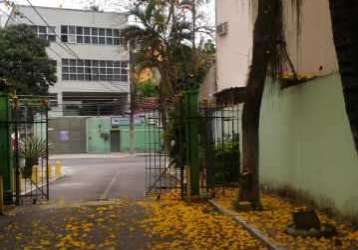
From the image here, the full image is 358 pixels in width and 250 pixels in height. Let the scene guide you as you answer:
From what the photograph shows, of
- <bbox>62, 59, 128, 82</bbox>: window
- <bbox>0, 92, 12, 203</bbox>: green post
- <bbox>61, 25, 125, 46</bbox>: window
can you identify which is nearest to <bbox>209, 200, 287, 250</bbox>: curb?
<bbox>0, 92, 12, 203</bbox>: green post

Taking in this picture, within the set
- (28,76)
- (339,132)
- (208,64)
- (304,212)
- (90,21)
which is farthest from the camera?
A: (90,21)

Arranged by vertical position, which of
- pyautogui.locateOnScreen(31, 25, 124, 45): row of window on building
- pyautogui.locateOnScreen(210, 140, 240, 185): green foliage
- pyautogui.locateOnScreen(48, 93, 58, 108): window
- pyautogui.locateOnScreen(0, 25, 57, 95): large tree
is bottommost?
pyautogui.locateOnScreen(210, 140, 240, 185): green foliage

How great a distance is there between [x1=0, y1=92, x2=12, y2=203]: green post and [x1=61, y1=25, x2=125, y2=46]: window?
4866 centimetres

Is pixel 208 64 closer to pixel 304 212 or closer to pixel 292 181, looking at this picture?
pixel 292 181

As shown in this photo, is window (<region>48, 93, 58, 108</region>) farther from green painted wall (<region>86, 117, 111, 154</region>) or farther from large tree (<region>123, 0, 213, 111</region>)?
large tree (<region>123, 0, 213, 111</region>)

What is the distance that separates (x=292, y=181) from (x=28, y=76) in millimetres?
34292

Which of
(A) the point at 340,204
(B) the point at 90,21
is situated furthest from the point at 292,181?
(B) the point at 90,21

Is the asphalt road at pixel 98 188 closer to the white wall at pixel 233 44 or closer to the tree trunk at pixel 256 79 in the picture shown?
the tree trunk at pixel 256 79

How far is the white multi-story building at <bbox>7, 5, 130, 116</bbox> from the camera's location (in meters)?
62.0

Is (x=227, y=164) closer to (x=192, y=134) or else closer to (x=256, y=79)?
(x=192, y=134)

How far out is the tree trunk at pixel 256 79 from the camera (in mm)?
12344

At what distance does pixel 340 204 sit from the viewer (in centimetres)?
1068

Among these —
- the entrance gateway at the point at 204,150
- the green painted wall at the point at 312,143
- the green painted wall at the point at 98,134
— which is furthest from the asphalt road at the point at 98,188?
the green painted wall at the point at 98,134

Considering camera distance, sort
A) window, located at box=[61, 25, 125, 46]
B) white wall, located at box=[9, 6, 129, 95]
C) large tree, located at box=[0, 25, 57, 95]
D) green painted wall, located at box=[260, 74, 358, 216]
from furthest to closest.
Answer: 1. window, located at box=[61, 25, 125, 46]
2. white wall, located at box=[9, 6, 129, 95]
3. large tree, located at box=[0, 25, 57, 95]
4. green painted wall, located at box=[260, 74, 358, 216]
